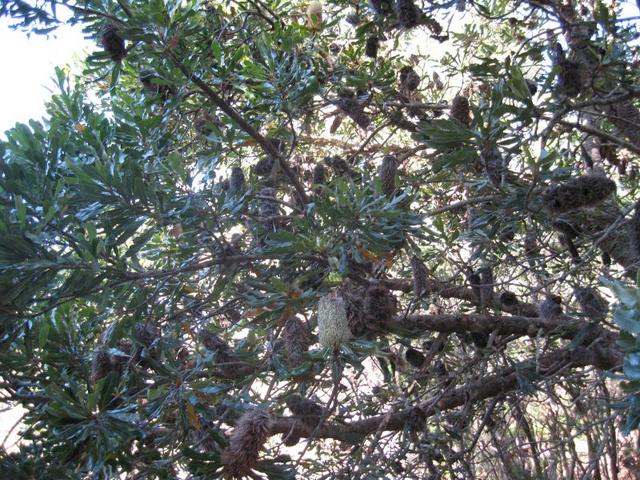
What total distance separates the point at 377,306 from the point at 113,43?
4.86ft

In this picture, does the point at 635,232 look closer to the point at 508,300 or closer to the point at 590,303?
the point at 590,303

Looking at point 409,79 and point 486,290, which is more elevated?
point 409,79

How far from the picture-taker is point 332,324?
1909mm

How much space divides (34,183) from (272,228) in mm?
1050

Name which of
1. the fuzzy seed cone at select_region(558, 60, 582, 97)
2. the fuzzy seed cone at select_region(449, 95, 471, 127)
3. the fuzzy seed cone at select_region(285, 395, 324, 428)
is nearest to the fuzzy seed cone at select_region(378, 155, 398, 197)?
the fuzzy seed cone at select_region(449, 95, 471, 127)

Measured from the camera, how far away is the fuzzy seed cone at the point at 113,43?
2365mm

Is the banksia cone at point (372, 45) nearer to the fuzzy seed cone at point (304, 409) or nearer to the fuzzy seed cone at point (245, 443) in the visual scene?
the fuzzy seed cone at point (304, 409)

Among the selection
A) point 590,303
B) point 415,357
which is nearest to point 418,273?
point 415,357

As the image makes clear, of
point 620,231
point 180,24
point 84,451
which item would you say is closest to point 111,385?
point 84,451

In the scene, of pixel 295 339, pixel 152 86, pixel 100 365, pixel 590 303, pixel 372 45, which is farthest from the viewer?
pixel 372 45

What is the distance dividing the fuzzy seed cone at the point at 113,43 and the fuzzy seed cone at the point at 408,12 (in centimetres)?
142

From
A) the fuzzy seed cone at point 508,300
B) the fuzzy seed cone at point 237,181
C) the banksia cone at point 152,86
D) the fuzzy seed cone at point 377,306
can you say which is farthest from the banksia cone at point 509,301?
the banksia cone at point 152,86

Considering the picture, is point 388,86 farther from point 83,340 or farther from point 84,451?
point 84,451

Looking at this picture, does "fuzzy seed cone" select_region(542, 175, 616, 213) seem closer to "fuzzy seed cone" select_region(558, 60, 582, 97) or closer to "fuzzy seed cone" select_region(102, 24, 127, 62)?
"fuzzy seed cone" select_region(558, 60, 582, 97)
